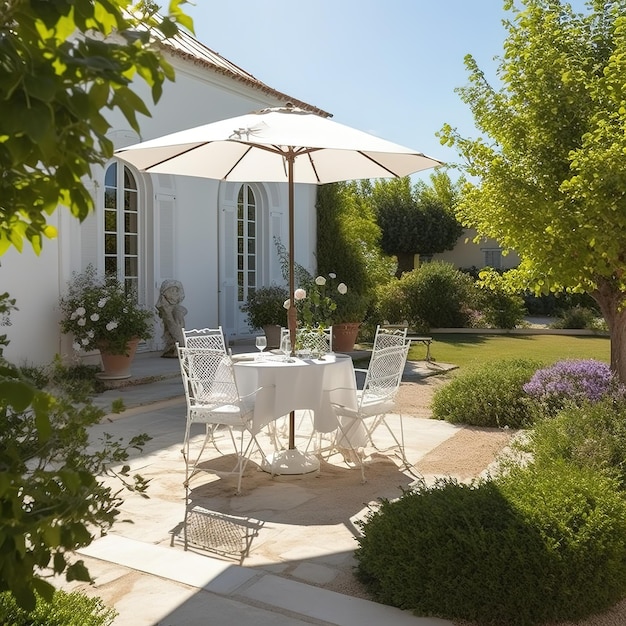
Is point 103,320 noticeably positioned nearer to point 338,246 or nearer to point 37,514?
point 338,246

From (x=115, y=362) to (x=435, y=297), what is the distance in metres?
11.0

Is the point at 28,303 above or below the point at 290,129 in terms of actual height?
below

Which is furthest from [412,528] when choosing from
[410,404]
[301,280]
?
[301,280]

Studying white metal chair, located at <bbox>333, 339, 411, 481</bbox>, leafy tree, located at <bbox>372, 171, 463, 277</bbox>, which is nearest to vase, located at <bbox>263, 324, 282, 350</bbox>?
white metal chair, located at <bbox>333, 339, 411, 481</bbox>

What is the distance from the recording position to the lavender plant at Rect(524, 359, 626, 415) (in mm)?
6209

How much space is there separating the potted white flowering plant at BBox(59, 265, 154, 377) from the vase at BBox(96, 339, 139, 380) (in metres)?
0.01

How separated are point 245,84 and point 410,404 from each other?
7.68 metres

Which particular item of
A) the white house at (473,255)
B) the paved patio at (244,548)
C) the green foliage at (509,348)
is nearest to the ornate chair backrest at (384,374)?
the paved patio at (244,548)

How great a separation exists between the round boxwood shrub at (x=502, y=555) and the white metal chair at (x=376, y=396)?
1799mm

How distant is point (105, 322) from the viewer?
888cm

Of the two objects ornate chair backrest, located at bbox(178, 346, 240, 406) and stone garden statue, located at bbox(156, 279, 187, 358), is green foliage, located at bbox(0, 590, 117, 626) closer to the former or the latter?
ornate chair backrest, located at bbox(178, 346, 240, 406)

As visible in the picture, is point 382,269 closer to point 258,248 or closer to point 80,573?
point 258,248

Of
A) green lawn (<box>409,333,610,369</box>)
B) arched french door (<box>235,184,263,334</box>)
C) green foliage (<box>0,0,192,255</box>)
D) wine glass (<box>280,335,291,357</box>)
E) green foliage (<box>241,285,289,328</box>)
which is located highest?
arched french door (<box>235,184,263,334</box>)

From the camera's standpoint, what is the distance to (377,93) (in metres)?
13.2
